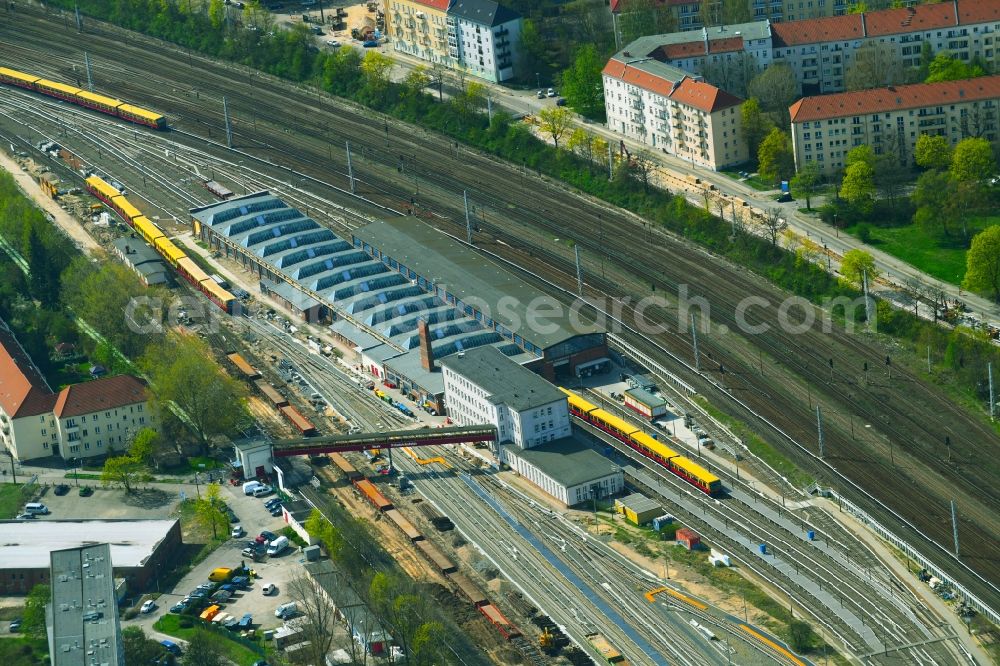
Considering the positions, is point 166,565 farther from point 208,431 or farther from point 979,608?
point 979,608

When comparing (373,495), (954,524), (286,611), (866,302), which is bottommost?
(954,524)

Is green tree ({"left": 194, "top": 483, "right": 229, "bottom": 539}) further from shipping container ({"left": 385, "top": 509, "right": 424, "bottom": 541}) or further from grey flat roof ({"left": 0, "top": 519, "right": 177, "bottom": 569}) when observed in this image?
shipping container ({"left": 385, "top": 509, "right": 424, "bottom": 541})

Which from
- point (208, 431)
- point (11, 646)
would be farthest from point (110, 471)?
point (11, 646)

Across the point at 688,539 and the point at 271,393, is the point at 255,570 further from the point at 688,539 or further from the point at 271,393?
the point at 688,539

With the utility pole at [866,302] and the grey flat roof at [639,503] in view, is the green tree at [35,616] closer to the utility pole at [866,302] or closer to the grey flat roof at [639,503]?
the grey flat roof at [639,503]

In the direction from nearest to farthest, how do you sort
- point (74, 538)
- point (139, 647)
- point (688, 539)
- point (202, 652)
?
1. point (202, 652)
2. point (139, 647)
3. point (688, 539)
4. point (74, 538)

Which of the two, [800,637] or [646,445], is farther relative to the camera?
[646,445]

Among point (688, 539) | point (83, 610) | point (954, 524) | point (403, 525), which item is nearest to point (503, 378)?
point (403, 525)
